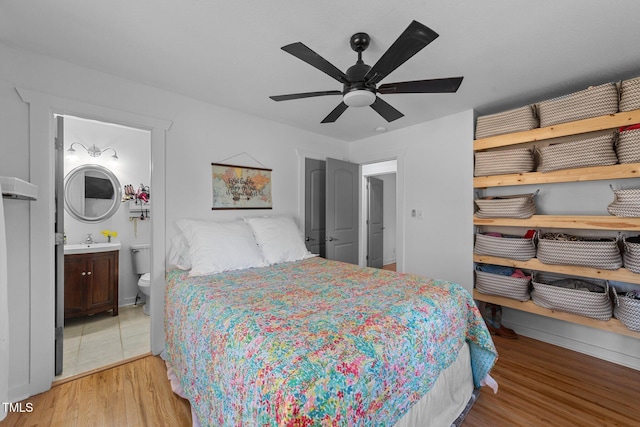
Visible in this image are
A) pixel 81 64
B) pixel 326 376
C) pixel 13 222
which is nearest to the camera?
pixel 326 376

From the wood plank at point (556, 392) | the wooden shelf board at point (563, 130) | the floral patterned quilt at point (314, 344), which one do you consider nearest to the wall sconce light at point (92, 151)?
the floral patterned quilt at point (314, 344)

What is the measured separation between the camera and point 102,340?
2604 millimetres

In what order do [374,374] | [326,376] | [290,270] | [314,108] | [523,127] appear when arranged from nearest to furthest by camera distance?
[326,376] < [374,374] < [290,270] < [523,127] < [314,108]

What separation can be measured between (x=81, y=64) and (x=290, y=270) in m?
2.28

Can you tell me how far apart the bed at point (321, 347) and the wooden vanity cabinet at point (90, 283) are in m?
1.48

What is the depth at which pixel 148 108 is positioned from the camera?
235 cm

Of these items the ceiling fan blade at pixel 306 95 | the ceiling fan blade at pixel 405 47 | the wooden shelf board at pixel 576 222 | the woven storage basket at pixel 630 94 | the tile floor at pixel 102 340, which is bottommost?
the tile floor at pixel 102 340

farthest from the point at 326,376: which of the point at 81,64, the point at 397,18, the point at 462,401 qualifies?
the point at 81,64

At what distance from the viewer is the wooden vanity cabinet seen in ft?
9.30

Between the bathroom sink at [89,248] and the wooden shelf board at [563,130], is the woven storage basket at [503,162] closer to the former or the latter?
the wooden shelf board at [563,130]

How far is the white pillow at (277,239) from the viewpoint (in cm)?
260

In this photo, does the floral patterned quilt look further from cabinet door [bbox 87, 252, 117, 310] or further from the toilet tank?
the toilet tank

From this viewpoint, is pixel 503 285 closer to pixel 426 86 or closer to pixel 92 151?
pixel 426 86

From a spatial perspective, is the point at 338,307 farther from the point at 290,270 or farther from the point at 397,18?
the point at 397,18
